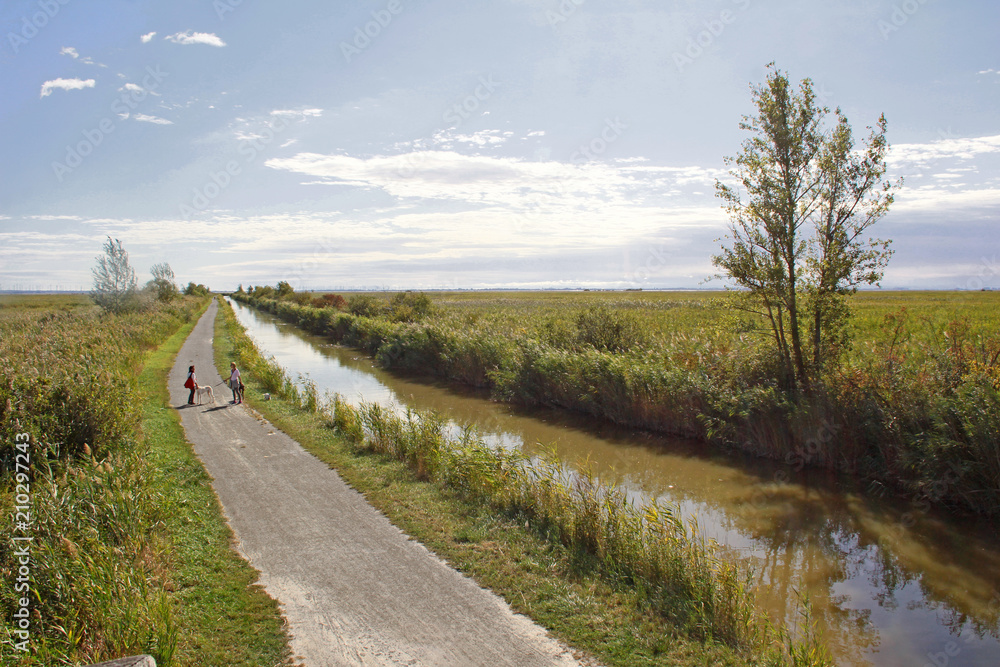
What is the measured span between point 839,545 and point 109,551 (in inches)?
417

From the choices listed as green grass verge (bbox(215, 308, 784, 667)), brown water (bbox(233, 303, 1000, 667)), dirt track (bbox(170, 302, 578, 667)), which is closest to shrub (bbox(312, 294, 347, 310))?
brown water (bbox(233, 303, 1000, 667))

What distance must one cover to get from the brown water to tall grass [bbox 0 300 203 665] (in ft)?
24.8

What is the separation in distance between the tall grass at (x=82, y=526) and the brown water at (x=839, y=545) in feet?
24.8

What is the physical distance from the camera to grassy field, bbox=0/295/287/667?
15.0 ft

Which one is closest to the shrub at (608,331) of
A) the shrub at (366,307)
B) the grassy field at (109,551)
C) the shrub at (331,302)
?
the grassy field at (109,551)

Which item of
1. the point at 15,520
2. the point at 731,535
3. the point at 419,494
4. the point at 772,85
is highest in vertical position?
the point at 772,85

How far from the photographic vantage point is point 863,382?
39.4 ft

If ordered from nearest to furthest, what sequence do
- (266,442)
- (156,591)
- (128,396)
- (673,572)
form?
(156,591) < (673,572) < (128,396) < (266,442)

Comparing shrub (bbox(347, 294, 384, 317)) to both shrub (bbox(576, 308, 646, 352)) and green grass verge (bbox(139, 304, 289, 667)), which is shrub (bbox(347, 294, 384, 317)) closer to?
shrub (bbox(576, 308, 646, 352))

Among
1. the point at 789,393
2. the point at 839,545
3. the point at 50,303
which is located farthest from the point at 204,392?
the point at 50,303

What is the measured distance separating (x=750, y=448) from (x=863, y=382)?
10.1 feet

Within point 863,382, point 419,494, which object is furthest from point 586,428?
point 419,494

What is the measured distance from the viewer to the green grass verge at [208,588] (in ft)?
16.8

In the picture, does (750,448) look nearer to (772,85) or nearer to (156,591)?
(772,85)
